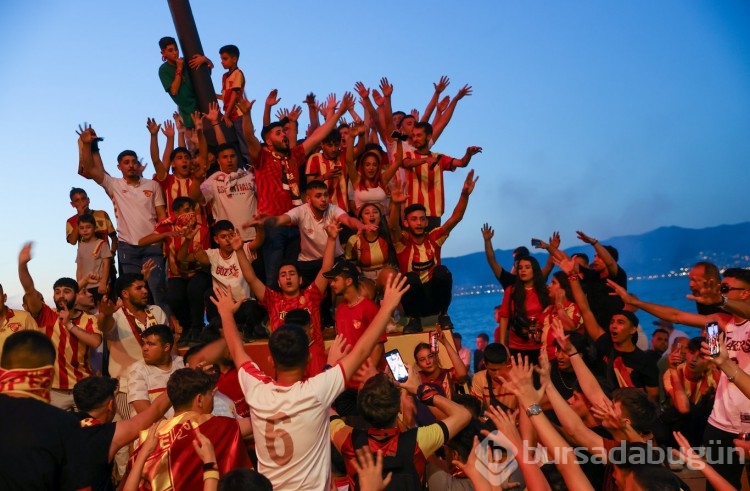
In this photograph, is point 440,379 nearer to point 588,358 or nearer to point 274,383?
point 588,358

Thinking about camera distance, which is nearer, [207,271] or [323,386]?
[323,386]

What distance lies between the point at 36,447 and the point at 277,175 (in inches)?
229

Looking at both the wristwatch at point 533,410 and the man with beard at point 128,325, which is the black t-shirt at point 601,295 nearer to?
the man with beard at point 128,325

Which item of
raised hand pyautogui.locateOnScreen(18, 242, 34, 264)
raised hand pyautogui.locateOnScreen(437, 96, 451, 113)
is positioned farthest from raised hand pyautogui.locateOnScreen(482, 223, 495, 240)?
raised hand pyautogui.locateOnScreen(18, 242, 34, 264)

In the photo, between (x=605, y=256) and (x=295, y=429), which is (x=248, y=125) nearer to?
(x=605, y=256)

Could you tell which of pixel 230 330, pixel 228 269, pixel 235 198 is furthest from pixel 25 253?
pixel 235 198

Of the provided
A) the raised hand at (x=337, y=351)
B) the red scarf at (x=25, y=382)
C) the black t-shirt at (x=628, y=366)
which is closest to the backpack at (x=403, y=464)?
the raised hand at (x=337, y=351)

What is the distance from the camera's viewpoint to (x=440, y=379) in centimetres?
668

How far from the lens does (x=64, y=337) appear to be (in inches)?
279

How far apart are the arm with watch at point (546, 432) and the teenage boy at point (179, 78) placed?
25.6 ft

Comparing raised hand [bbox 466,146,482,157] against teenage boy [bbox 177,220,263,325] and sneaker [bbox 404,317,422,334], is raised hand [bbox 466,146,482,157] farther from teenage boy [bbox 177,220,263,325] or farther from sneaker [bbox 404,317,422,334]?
teenage boy [bbox 177,220,263,325]

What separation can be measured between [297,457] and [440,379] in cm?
281

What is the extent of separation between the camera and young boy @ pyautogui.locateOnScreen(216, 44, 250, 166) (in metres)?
10.2

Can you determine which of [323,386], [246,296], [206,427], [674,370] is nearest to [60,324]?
[246,296]
